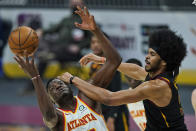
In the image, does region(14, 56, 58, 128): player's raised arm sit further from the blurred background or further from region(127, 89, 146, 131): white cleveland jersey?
the blurred background

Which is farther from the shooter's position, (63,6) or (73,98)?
(63,6)

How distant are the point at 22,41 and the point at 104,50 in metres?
1.02

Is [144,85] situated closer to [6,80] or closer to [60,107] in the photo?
[60,107]

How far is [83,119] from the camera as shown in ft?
15.3

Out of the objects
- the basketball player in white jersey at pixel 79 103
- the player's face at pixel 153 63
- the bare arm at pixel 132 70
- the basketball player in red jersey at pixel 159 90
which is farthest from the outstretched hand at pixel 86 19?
the bare arm at pixel 132 70

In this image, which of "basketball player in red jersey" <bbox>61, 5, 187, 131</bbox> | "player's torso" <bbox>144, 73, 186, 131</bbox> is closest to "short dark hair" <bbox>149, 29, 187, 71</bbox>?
"basketball player in red jersey" <bbox>61, 5, 187, 131</bbox>

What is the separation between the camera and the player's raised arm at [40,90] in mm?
4086

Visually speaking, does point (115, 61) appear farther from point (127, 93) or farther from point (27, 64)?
point (27, 64)

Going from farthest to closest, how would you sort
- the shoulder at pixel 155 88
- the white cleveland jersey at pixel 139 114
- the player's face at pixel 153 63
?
the white cleveland jersey at pixel 139 114 → the player's face at pixel 153 63 → the shoulder at pixel 155 88

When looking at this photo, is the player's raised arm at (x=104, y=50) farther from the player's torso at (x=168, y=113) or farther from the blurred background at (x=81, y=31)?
the blurred background at (x=81, y=31)

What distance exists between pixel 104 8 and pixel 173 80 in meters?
7.79

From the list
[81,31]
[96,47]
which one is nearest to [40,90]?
[96,47]

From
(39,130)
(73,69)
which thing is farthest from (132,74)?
(73,69)

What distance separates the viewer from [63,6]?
41.0ft
